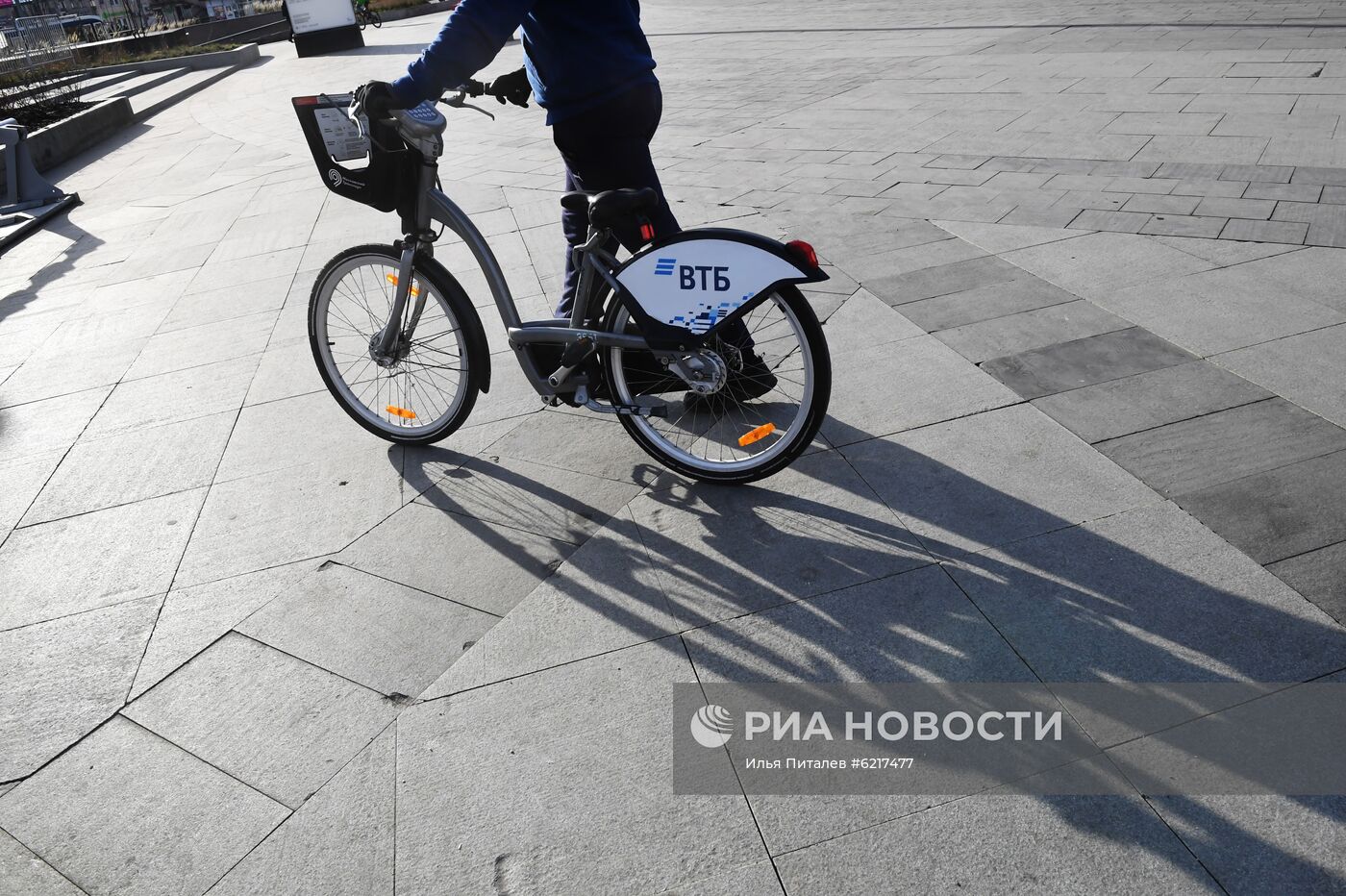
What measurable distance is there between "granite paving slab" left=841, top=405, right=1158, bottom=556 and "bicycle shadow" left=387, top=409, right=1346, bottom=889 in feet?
0.06

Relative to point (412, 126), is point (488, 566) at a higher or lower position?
lower

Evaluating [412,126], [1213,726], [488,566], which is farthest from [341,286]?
[1213,726]

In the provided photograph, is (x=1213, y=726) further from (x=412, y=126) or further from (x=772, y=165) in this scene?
(x=772, y=165)

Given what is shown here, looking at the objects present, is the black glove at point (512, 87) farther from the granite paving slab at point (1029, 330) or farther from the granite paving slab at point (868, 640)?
the granite paving slab at point (868, 640)

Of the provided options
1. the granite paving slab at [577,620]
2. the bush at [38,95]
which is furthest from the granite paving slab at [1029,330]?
the bush at [38,95]

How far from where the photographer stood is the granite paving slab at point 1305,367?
3.48 meters

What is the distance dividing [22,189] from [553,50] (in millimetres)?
8419

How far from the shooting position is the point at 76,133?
12422 mm

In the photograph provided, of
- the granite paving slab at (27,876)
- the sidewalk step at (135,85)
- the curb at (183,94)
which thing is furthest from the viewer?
the sidewalk step at (135,85)

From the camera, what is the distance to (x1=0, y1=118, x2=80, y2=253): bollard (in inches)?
353

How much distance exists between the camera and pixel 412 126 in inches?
130

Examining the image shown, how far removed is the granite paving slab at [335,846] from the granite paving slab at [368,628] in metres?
0.33

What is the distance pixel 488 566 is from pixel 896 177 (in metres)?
4.93

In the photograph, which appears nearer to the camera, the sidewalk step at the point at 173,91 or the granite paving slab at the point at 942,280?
the granite paving slab at the point at 942,280
